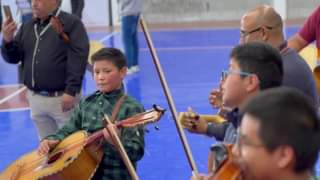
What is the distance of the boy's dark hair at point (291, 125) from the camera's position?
2.01m

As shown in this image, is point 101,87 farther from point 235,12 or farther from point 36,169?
point 235,12

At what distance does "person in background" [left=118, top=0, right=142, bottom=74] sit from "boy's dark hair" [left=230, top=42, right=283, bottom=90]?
8323 millimetres

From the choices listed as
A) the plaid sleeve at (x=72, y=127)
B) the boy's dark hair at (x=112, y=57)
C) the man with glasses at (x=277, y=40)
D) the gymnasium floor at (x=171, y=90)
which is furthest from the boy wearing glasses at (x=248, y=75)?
the gymnasium floor at (x=171, y=90)

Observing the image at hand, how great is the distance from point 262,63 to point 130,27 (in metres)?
8.58

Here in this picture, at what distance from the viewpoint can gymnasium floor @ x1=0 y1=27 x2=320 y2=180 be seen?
673 centimetres

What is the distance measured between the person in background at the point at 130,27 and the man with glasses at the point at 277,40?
755 centimetres

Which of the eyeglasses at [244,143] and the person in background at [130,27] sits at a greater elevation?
the eyeglasses at [244,143]

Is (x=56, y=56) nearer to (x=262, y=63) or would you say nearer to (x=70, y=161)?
(x=70, y=161)

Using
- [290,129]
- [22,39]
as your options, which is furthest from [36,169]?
[290,129]

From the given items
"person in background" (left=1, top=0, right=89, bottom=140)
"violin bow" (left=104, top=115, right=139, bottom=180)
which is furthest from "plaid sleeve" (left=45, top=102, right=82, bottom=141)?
"person in background" (left=1, top=0, right=89, bottom=140)

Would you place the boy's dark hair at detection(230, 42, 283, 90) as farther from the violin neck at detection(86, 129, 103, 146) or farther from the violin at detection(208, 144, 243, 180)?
the violin neck at detection(86, 129, 103, 146)

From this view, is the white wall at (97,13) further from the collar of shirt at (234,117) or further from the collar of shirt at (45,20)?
the collar of shirt at (234,117)

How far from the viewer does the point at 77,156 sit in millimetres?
3951

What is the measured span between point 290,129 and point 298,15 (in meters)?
17.3
